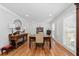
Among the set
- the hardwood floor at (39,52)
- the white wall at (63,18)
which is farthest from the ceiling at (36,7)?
the hardwood floor at (39,52)

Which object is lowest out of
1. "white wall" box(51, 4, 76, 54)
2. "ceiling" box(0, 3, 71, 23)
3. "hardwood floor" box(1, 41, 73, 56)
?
"hardwood floor" box(1, 41, 73, 56)

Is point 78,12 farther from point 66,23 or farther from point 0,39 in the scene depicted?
point 0,39

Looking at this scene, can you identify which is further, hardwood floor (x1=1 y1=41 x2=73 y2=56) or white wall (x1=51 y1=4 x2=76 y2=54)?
hardwood floor (x1=1 y1=41 x2=73 y2=56)

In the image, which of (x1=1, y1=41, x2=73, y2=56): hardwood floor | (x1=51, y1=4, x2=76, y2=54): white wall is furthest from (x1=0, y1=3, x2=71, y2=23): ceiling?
(x1=1, y1=41, x2=73, y2=56): hardwood floor

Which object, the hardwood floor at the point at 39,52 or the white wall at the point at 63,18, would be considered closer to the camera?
the white wall at the point at 63,18

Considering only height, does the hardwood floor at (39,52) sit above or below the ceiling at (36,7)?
below

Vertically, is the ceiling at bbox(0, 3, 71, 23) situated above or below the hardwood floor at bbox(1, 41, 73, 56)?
above

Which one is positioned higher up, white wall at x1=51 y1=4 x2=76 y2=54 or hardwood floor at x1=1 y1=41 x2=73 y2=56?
white wall at x1=51 y1=4 x2=76 y2=54

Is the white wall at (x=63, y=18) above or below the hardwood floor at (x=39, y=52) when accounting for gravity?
above

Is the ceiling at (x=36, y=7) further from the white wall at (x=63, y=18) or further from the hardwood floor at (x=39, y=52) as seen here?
the hardwood floor at (x=39, y=52)

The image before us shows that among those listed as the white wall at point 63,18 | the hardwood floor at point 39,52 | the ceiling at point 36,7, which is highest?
the ceiling at point 36,7

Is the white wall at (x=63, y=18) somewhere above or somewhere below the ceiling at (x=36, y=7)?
below

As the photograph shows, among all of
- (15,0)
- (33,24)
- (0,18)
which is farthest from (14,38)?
(33,24)

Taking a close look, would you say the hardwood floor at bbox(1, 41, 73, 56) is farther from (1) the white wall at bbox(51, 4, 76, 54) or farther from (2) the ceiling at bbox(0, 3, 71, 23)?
(2) the ceiling at bbox(0, 3, 71, 23)
